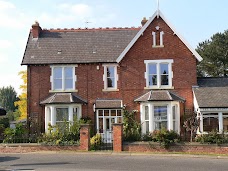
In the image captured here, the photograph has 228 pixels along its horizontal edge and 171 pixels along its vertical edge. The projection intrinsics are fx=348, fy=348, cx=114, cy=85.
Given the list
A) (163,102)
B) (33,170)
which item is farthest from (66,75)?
Result: (33,170)

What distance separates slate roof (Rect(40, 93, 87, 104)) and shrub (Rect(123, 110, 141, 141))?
12.3 feet

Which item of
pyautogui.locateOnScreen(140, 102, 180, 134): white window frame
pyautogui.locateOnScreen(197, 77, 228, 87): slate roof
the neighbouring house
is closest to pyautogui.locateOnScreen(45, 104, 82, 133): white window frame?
the neighbouring house

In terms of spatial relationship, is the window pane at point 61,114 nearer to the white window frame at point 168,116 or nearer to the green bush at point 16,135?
the green bush at point 16,135

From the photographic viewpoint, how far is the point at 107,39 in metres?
30.3

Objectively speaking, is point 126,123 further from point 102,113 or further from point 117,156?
point 117,156

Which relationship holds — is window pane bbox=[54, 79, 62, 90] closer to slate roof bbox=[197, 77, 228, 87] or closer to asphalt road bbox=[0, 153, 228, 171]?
asphalt road bbox=[0, 153, 228, 171]

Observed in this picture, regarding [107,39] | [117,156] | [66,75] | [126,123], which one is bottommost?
[117,156]

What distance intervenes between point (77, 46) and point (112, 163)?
14.7 metres

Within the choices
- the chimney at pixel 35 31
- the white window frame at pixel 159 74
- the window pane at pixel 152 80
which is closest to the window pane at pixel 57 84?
the chimney at pixel 35 31

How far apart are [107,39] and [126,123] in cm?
820

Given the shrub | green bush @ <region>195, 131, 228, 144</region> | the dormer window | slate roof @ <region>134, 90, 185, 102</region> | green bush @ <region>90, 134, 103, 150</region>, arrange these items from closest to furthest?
green bush @ <region>195, 131, 228, 144</region> → green bush @ <region>90, 134, 103, 150</region> → the shrub → slate roof @ <region>134, 90, 185, 102</region> → the dormer window

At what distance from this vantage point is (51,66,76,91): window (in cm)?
2833

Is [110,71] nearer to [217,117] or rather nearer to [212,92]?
[212,92]

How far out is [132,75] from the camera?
2780cm
